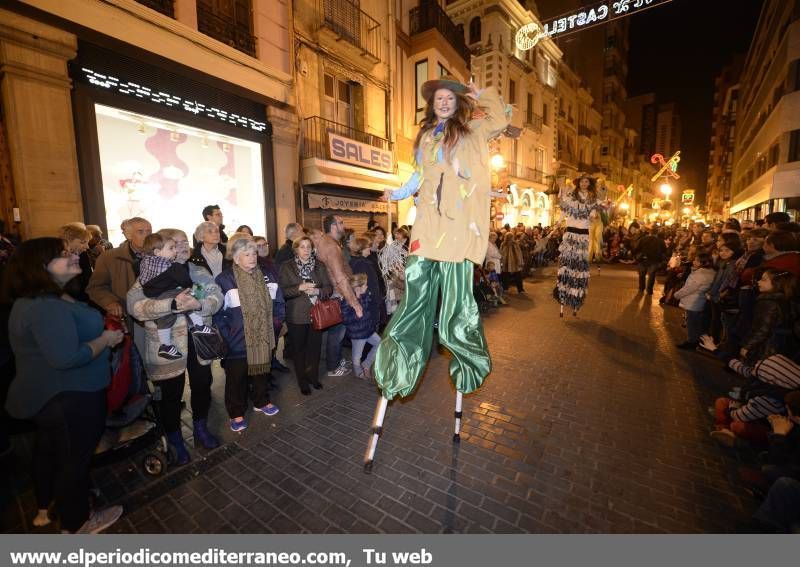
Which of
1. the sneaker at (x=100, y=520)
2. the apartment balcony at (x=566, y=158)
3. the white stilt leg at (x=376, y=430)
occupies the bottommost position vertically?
the sneaker at (x=100, y=520)

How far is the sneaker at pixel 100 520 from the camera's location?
2.26 meters

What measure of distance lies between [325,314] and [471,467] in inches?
85.9

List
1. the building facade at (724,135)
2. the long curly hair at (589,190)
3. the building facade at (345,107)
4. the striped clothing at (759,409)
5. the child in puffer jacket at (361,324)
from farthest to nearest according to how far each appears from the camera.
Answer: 1. the building facade at (724,135)
2. the building facade at (345,107)
3. the long curly hair at (589,190)
4. the child in puffer jacket at (361,324)
5. the striped clothing at (759,409)

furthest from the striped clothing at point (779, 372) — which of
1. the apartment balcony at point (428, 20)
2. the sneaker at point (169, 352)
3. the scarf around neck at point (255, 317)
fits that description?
the apartment balcony at point (428, 20)

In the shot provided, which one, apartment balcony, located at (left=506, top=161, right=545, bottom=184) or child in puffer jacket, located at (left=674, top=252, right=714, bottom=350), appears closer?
child in puffer jacket, located at (left=674, top=252, right=714, bottom=350)

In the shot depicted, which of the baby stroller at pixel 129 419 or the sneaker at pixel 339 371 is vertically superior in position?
the baby stroller at pixel 129 419

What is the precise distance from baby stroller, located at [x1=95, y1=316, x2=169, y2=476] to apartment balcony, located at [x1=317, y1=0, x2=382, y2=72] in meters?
11.6

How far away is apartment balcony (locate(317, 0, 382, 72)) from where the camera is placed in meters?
11.4

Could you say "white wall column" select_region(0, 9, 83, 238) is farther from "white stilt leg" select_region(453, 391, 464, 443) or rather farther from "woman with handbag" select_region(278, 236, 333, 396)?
"white stilt leg" select_region(453, 391, 464, 443)

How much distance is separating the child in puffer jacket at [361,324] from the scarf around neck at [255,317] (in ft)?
3.94

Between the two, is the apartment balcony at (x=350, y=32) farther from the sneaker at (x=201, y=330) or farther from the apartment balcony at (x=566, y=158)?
the apartment balcony at (x=566, y=158)

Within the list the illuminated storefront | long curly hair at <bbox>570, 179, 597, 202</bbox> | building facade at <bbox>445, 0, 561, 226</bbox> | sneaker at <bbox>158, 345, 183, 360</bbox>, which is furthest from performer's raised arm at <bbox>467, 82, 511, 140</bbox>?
building facade at <bbox>445, 0, 561, 226</bbox>

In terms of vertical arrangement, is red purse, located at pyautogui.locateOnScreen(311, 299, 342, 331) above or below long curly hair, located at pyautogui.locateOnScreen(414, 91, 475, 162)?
below
